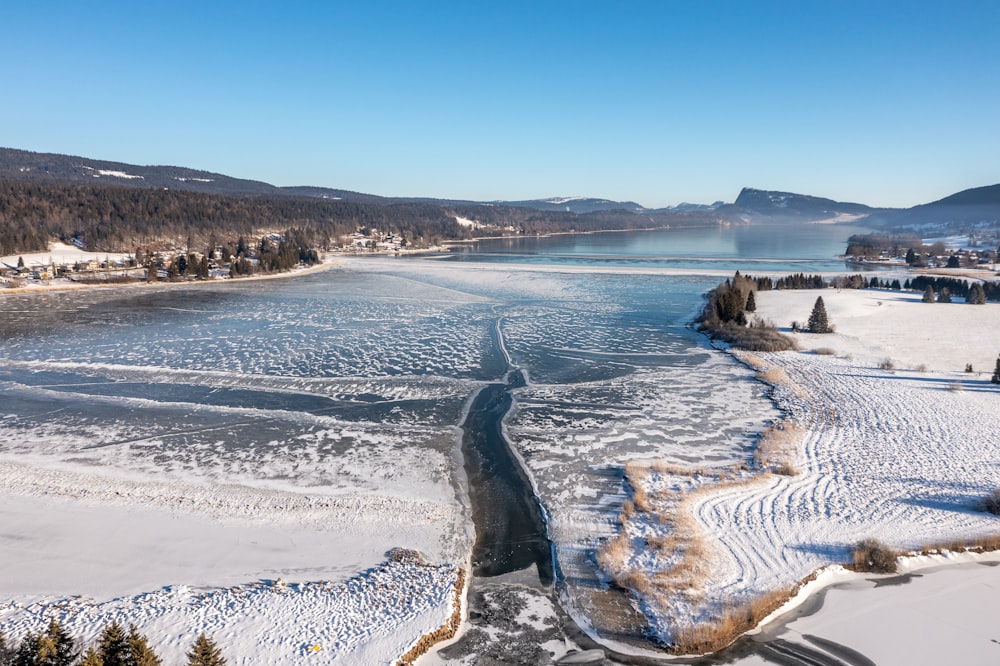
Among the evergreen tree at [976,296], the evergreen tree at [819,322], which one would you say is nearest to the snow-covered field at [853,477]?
the evergreen tree at [819,322]

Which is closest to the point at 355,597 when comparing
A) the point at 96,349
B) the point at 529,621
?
the point at 529,621

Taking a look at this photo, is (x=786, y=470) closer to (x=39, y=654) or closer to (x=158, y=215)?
(x=39, y=654)

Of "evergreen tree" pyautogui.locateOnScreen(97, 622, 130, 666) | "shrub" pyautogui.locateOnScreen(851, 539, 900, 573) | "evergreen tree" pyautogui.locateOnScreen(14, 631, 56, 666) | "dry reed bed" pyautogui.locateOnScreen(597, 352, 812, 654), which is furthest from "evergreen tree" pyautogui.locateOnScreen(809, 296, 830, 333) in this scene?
"evergreen tree" pyautogui.locateOnScreen(14, 631, 56, 666)

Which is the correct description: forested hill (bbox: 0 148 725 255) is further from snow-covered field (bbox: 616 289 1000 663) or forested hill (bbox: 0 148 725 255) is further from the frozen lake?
snow-covered field (bbox: 616 289 1000 663)

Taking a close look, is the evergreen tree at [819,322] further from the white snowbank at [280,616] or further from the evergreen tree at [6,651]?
the evergreen tree at [6,651]

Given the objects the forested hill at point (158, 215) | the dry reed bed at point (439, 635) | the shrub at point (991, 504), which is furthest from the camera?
the forested hill at point (158, 215)
